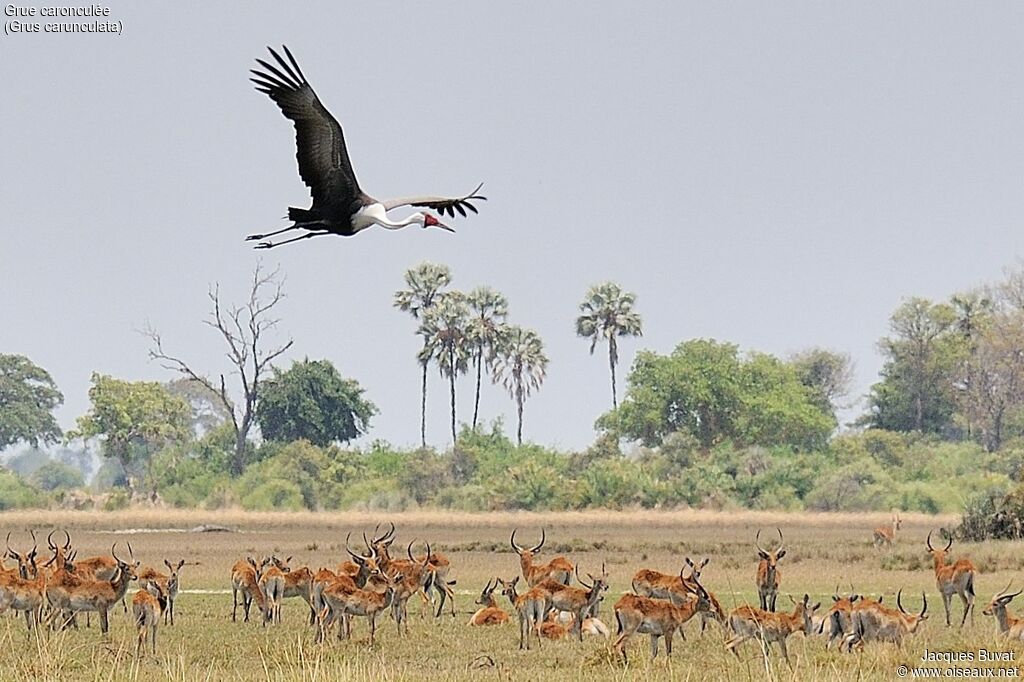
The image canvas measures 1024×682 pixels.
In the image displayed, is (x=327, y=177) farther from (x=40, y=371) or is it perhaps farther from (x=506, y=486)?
(x=40, y=371)

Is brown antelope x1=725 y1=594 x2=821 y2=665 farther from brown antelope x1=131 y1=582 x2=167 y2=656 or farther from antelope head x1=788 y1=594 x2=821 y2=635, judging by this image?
brown antelope x1=131 y1=582 x2=167 y2=656

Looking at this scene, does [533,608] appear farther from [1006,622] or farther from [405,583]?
[1006,622]

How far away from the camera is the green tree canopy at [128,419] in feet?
278

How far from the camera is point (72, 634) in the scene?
1778 centimetres

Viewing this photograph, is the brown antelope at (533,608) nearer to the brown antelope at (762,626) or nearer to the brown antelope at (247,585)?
the brown antelope at (762,626)

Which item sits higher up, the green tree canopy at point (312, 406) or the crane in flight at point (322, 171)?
the green tree canopy at point (312, 406)

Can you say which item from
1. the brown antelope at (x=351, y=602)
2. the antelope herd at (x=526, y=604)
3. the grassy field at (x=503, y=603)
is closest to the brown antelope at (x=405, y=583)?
the antelope herd at (x=526, y=604)

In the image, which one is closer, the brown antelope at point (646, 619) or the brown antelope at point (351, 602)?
the brown antelope at point (646, 619)

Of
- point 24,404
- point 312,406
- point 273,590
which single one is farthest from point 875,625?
point 24,404

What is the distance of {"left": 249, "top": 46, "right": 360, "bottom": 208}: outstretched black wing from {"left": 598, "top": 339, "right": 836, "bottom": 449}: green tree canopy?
58710 mm

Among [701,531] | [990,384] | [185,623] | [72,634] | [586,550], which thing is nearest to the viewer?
[72,634]

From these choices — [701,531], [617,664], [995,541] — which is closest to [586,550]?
[995,541]

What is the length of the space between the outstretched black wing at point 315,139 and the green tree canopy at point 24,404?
293ft

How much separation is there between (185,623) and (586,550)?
16.5m
